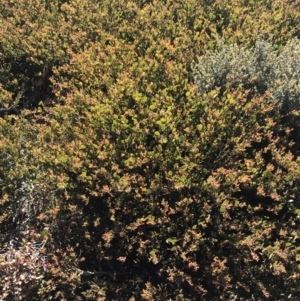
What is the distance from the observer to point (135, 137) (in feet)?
14.6

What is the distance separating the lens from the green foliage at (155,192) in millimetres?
4230

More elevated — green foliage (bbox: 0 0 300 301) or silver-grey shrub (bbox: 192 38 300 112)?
silver-grey shrub (bbox: 192 38 300 112)

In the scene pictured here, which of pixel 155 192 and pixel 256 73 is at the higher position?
Result: pixel 256 73

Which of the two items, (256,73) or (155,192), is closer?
(155,192)

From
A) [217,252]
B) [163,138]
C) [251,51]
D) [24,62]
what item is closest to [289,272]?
[217,252]

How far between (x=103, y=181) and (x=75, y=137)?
73 centimetres

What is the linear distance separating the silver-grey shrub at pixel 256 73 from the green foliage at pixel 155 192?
0.03 metres

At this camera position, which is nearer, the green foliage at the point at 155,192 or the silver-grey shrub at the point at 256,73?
the green foliage at the point at 155,192

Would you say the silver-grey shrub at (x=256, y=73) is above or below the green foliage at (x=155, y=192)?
above

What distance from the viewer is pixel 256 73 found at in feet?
16.4

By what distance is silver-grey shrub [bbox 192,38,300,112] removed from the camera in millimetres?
4844

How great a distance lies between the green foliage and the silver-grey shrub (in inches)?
1.1

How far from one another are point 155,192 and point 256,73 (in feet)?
6.56

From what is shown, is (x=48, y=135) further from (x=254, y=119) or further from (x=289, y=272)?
(x=289, y=272)
